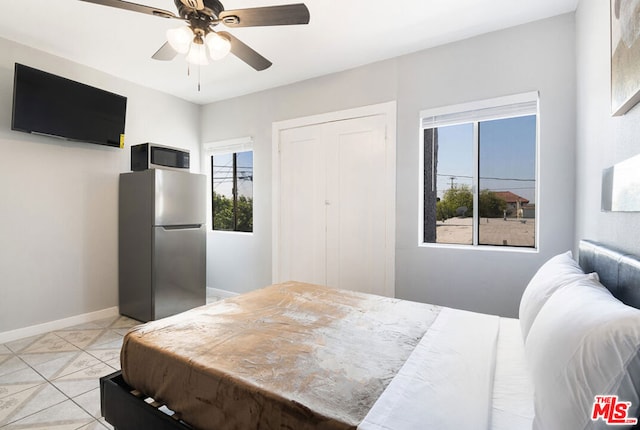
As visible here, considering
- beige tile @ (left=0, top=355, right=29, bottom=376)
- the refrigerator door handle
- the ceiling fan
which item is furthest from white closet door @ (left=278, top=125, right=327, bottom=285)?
beige tile @ (left=0, top=355, right=29, bottom=376)

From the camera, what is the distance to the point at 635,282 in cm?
98

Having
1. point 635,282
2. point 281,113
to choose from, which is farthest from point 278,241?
point 635,282

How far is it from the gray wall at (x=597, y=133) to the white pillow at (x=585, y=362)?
1.95ft

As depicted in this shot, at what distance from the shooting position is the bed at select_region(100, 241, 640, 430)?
0.73 m

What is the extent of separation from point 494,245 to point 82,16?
12.8 feet

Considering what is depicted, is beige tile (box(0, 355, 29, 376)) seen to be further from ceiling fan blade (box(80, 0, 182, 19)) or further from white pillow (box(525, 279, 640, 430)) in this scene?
white pillow (box(525, 279, 640, 430))

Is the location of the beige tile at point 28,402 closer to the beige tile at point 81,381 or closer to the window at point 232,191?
the beige tile at point 81,381

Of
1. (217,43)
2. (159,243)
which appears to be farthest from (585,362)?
(159,243)

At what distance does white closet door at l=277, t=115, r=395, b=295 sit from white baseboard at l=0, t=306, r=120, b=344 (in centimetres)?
201

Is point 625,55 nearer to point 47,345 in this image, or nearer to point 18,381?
point 18,381

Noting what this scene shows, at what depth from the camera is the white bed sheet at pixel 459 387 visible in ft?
2.81

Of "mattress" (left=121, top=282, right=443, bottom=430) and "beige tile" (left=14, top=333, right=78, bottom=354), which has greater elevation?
"mattress" (left=121, top=282, right=443, bottom=430)

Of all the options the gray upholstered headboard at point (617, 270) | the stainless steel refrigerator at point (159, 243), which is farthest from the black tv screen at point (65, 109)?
the gray upholstered headboard at point (617, 270)

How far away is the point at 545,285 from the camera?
1.30 meters
